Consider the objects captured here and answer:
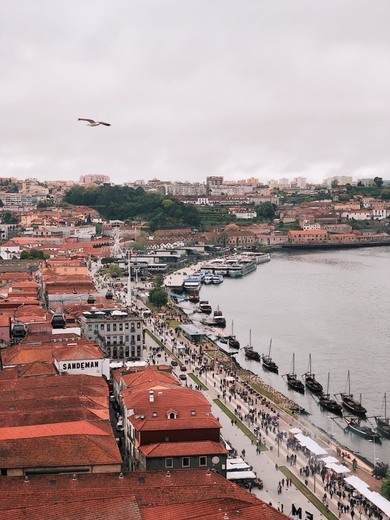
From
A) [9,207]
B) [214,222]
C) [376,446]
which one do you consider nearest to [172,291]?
[376,446]

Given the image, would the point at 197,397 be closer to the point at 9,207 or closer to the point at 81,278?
the point at 81,278

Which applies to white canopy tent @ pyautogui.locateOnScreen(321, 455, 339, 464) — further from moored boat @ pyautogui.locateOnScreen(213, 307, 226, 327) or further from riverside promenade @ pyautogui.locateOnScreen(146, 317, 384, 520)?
moored boat @ pyautogui.locateOnScreen(213, 307, 226, 327)

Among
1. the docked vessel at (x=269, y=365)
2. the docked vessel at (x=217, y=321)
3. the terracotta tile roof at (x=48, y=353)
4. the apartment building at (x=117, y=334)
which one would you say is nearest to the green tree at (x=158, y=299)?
the docked vessel at (x=217, y=321)

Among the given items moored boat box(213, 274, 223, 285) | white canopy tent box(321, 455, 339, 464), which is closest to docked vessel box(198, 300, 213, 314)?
moored boat box(213, 274, 223, 285)

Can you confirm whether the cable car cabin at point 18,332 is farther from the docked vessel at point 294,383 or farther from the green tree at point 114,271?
the green tree at point 114,271

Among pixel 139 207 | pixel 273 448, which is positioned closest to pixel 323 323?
pixel 273 448

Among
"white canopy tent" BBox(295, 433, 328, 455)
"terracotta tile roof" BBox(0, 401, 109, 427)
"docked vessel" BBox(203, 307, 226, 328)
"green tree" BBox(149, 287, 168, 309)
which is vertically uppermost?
"terracotta tile roof" BBox(0, 401, 109, 427)
